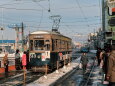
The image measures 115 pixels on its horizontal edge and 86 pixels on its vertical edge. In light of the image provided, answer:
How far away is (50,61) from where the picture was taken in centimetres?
2338

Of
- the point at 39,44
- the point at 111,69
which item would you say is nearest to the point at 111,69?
the point at 111,69

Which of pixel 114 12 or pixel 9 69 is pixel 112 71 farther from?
pixel 9 69

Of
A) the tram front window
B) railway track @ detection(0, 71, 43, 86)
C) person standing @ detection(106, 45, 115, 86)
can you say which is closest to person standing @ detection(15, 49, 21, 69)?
the tram front window

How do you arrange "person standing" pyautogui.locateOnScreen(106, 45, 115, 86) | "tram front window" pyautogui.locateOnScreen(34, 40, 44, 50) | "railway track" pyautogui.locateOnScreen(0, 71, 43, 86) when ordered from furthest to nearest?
"tram front window" pyautogui.locateOnScreen(34, 40, 44, 50), "railway track" pyautogui.locateOnScreen(0, 71, 43, 86), "person standing" pyautogui.locateOnScreen(106, 45, 115, 86)

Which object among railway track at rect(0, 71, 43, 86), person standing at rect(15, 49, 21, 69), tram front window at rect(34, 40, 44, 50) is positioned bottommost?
railway track at rect(0, 71, 43, 86)

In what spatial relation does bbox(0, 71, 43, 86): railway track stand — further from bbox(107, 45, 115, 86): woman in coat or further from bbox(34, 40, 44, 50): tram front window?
bbox(107, 45, 115, 86): woman in coat

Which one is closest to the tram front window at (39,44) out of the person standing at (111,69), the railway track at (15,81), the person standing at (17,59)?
the railway track at (15,81)

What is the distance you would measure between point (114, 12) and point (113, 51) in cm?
205

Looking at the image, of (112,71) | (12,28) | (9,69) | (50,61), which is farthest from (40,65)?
(12,28)

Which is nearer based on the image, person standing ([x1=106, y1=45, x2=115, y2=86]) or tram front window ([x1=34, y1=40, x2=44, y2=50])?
person standing ([x1=106, y1=45, x2=115, y2=86])

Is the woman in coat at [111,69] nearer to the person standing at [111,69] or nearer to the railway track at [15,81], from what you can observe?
the person standing at [111,69]

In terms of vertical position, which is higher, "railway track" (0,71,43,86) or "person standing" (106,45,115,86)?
"person standing" (106,45,115,86)

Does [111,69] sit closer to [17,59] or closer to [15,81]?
[15,81]

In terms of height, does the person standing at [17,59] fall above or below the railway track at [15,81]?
above
